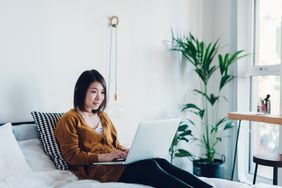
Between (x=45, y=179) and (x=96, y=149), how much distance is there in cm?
37

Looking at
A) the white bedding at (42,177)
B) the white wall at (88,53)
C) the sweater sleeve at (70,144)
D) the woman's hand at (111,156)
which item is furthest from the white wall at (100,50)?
the woman's hand at (111,156)

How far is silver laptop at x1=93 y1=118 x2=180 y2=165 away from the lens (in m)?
1.76

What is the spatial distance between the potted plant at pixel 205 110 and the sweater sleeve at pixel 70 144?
129cm

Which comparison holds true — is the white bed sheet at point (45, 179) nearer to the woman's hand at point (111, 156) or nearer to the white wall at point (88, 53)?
the woman's hand at point (111, 156)

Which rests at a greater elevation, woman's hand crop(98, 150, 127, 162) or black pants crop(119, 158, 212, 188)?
woman's hand crop(98, 150, 127, 162)

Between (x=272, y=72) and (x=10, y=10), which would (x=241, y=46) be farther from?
(x=10, y=10)

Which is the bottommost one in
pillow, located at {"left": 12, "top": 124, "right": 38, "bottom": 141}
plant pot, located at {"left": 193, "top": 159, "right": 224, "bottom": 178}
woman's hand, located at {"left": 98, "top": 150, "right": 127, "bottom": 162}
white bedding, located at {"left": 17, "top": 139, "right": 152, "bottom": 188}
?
plant pot, located at {"left": 193, "top": 159, "right": 224, "bottom": 178}

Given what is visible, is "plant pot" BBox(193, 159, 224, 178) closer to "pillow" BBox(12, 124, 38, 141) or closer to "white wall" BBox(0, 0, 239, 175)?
"white wall" BBox(0, 0, 239, 175)

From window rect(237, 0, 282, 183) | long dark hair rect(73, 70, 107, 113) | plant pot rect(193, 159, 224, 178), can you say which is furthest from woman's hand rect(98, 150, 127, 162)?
window rect(237, 0, 282, 183)

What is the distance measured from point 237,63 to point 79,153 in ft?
6.39

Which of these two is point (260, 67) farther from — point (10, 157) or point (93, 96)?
point (10, 157)

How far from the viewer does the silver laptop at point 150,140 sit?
1760 mm

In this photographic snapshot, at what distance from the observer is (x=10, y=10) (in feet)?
7.90

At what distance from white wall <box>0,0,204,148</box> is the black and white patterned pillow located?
323 mm
